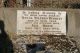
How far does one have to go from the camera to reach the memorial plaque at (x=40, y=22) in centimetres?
1013

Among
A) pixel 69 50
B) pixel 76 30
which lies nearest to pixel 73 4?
pixel 76 30

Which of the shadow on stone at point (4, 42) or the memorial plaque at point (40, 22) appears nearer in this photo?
the shadow on stone at point (4, 42)

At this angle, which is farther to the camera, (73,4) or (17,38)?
(73,4)

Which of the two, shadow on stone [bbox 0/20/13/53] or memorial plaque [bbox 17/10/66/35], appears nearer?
shadow on stone [bbox 0/20/13/53]

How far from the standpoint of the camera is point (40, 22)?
10.2 m

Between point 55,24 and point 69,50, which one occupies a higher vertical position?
point 55,24

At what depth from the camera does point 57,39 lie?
10.2 metres

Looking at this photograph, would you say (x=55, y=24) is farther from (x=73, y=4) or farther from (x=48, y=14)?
(x=73, y=4)

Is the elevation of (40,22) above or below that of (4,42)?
above

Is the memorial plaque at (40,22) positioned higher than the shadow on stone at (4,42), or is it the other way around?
the memorial plaque at (40,22)

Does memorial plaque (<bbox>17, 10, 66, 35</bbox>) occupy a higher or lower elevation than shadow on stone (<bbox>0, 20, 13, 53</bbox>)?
higher

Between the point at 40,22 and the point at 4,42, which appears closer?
the point at 4,42

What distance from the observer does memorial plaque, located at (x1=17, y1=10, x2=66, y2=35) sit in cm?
1013

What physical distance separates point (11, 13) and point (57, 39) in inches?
61.9
